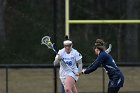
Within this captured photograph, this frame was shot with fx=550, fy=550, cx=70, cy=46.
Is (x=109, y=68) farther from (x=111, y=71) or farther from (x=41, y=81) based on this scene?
(x=41, y=81)

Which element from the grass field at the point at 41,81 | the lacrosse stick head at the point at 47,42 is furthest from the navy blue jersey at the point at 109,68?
the grass field at the point at 41,81

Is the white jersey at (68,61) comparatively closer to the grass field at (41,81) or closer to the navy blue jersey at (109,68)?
the navy blue jersey at (109,68)

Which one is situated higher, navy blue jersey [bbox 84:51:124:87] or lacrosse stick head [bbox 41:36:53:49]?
lacrosse stick head [bbox 41:36:53:49]

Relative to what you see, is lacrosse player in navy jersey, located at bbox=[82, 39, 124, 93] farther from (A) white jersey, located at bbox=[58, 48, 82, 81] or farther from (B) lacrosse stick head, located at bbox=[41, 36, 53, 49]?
(B) lacrosse stick head, located at bbox=[41, 36, 53, 49]

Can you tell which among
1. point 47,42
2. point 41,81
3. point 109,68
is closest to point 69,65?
point 47,42

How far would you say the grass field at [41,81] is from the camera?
14.2m

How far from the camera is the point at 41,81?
14.2 metres

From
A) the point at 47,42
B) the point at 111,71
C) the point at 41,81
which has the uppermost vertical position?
the point at 47,42

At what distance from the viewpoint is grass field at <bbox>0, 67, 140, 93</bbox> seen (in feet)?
46.6

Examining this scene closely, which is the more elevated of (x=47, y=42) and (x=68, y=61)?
(x=47, y=42)

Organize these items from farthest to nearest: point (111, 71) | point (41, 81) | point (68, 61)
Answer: point (41, 81)
point (68, 61)
point (111, 71)

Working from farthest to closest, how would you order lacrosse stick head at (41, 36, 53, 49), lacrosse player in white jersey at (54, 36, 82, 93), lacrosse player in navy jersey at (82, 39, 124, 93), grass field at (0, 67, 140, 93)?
grass field at (0, 67, 140, 93) → lacrosse stick head at (41, 36, 53, 49) → lacrosse player in white jersey at (54, 36, 82, 93) → lacrosse player in navy jersey at (82, 39, 124, 93)

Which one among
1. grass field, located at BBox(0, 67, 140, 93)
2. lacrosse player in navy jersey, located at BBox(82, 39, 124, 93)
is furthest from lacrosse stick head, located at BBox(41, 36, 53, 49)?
lacrosse player in navy jersey, located at BBox(82, 39, 124, 93)

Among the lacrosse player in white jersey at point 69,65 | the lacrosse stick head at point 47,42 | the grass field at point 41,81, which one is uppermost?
the lacrosse stick head at point 47,42
